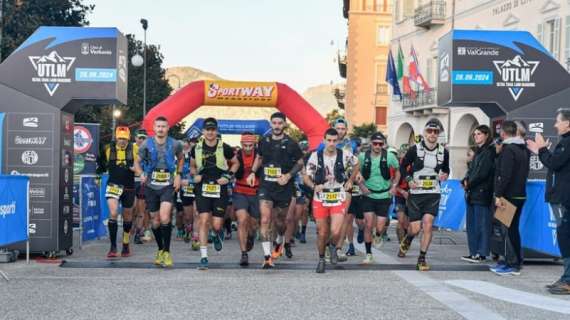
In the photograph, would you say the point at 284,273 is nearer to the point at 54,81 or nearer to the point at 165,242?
the point at 165,242

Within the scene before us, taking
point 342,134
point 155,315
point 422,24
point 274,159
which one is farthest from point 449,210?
point 422,24

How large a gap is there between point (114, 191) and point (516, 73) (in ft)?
20.8

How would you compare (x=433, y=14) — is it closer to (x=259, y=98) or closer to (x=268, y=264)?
(x=259, y=98)

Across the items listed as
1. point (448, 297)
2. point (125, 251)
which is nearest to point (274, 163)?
point (125, 251)

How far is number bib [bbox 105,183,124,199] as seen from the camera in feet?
36.3

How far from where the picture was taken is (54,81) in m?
10.6

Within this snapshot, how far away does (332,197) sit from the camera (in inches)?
382

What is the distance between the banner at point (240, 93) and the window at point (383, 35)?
48.5m

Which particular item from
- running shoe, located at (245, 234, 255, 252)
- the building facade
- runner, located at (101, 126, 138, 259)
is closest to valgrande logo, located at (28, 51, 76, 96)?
runner, located at (101, 126, 138, 259)

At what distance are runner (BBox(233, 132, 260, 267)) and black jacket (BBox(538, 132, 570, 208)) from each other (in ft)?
12.4

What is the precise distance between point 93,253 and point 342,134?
437 cm

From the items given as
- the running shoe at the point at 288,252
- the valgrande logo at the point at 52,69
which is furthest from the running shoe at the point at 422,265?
the valgrande logo at the point at 52,69

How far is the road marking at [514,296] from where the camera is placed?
7391 mm

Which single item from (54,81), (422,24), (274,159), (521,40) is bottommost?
(274,159)
